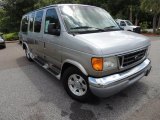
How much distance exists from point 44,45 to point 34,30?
1.09 meters

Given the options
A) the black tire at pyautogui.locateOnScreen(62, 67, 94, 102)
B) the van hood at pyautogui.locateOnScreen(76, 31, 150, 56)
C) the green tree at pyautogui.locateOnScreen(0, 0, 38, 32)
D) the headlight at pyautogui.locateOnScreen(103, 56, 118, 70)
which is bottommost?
the black tire at pyautogui.locateOnScreen(62, 67, 94, 102)

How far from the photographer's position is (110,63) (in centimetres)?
320

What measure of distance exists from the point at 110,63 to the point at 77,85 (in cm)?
98

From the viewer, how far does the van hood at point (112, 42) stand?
313 cm

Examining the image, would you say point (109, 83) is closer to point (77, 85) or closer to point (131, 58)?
point (131, 58)

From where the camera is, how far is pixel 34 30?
5.66m

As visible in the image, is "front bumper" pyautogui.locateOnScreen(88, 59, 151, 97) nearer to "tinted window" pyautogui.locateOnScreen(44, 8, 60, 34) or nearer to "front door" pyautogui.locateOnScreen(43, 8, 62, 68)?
"front door" pyautogui.locateOnScreen(43, 8, 62, 68)

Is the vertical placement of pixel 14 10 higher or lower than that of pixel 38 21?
higher

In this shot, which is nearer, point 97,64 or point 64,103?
point 97,64

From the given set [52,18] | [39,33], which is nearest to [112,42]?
[52,18]

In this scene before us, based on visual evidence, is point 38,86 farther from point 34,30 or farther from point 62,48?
point 34,30

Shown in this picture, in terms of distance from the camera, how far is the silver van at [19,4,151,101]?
3.17m

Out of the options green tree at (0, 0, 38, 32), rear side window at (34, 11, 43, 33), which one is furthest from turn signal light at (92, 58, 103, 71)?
green tree at (0, 0, 38, 32)

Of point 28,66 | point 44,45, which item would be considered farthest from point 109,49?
point 28,66
